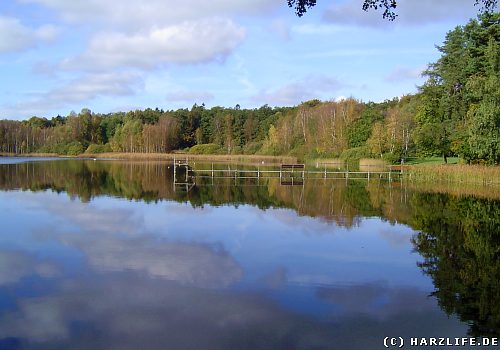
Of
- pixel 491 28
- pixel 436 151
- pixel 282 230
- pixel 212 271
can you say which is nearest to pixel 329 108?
pixel 436 151

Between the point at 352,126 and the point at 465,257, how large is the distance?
158 ft

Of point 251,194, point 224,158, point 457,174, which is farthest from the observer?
point 224,158

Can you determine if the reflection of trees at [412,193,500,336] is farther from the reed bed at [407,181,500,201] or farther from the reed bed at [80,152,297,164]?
the reed bed at [80,152,297,164]

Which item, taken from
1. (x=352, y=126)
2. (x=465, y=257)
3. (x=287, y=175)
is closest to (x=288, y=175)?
(x=287, y=175)

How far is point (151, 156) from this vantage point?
82.0 m

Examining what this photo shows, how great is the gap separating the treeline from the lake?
5.58 meters

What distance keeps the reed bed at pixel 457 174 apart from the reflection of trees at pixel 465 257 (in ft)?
31.2

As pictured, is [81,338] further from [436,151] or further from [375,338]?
[436,151]

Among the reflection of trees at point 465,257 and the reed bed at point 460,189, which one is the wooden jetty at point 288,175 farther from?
the reflection of trees at point 465,257

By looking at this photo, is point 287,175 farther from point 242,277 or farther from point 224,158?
point 224,158

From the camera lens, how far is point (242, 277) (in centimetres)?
948

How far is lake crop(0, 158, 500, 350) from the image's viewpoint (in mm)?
6785

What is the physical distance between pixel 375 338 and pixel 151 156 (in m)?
77.7

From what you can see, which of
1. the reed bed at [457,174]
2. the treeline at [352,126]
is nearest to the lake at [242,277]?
the treeline at [352,126]
